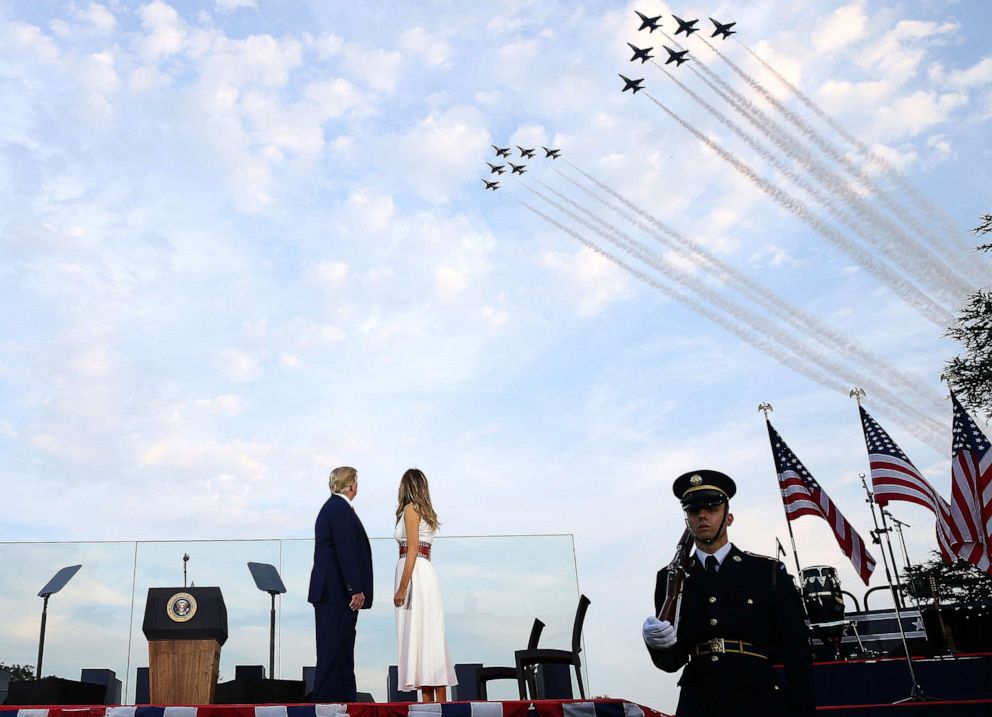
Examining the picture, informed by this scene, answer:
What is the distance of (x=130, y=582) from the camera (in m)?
9.09

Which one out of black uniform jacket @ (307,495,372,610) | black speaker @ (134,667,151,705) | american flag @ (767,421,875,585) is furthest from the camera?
american flag @ (767,421,875,585)

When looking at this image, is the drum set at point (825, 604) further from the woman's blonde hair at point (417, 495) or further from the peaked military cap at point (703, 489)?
the peaked military cap at point (703, 489)

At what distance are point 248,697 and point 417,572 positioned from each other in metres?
1.80

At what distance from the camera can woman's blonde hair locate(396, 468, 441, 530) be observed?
8.00 meters

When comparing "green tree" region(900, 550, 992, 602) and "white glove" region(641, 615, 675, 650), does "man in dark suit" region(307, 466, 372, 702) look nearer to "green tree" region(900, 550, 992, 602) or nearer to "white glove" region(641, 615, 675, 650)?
"white glove" region(641, 615, 675, 650)

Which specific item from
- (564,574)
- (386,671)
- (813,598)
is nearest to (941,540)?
(813,598)

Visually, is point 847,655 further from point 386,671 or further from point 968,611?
point 386,671

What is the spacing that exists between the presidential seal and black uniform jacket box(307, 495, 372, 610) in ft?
3.81

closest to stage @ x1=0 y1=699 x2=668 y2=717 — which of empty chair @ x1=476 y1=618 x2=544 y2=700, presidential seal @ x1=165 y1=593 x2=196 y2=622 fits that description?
presidential seal @ x1=165 y1=593 x2=196 y2=622

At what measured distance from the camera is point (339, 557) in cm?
779

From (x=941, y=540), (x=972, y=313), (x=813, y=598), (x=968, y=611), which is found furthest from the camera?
(x=972, y=313)

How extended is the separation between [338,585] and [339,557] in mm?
242

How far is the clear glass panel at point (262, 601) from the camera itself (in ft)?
29.0

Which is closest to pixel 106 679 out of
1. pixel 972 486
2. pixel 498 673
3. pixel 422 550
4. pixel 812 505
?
pixel 422 550
